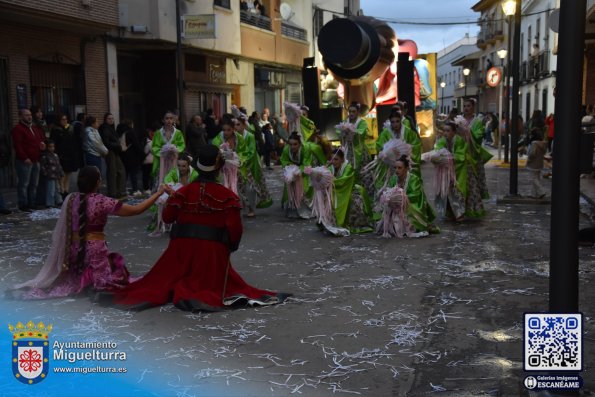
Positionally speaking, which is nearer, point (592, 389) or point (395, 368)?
point (592, 389)

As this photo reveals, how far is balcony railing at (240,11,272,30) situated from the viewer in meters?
26.0

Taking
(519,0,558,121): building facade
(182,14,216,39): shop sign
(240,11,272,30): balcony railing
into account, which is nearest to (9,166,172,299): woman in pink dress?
(182,14,216,39): shop sign

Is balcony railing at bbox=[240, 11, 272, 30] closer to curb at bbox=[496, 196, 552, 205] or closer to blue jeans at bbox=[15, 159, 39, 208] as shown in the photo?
blue jeans at bbox=[15, 159, 39, 208]

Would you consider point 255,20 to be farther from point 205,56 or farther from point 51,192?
point 51,192

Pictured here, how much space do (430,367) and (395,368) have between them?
0.24 meters

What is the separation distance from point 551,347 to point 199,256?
10.7 feet

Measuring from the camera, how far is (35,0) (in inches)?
586

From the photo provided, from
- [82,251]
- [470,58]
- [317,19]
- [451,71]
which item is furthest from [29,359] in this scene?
[451,71]

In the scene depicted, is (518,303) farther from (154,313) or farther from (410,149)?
(410,149)

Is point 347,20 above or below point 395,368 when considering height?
above

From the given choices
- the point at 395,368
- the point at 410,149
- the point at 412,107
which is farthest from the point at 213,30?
the point at 395,368

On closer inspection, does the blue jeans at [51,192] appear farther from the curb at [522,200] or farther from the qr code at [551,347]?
the qr code at [551,347]

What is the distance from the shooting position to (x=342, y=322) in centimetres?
586

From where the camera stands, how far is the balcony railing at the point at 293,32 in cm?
3012
